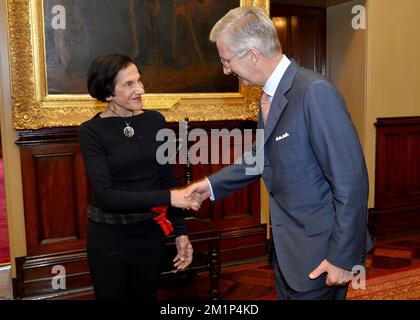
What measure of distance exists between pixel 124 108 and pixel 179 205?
1.78 ft

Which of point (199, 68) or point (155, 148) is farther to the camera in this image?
point (199, 68)

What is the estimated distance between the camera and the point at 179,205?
84.8 inches

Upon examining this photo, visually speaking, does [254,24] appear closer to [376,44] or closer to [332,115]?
[332,115]

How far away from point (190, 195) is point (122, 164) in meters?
0.35

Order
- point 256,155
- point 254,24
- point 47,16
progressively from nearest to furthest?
point 254,24 → point 256,155 → point 47,16

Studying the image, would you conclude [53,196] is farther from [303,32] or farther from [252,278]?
[303,32]

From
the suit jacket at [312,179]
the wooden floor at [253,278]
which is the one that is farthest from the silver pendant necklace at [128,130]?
the wooden floor at [253,278]

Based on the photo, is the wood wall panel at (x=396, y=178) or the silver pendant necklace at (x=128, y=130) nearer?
the silver pendant necklace at (x=128, y=130)

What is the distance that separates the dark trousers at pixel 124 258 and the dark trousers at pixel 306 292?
1.96 feet

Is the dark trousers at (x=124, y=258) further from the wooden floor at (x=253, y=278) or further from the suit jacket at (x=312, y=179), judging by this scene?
the wooden floor at (x=253, y=278)

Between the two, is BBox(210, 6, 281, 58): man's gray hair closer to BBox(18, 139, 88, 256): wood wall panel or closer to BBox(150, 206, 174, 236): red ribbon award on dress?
BBox(150, 206, 174, 236): red ribbon award on dress

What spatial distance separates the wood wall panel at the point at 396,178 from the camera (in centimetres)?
551

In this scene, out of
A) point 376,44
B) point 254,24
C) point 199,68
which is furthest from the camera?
point 376,44
